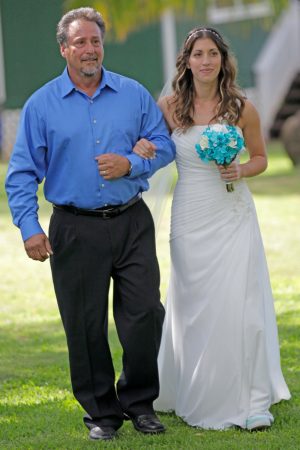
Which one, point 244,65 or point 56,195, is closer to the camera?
point 56,195

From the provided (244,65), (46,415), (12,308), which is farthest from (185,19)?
(46,415)

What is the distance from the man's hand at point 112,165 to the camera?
18.6 feet

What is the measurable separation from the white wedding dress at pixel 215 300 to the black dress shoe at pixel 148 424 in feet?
0.83

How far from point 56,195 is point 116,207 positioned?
1.02ft

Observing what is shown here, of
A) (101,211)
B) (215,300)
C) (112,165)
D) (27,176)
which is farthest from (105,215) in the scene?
(215,300)

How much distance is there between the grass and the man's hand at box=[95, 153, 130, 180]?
1.37m

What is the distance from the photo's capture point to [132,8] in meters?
23.7

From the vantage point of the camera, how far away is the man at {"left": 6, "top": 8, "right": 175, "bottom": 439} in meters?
5.77

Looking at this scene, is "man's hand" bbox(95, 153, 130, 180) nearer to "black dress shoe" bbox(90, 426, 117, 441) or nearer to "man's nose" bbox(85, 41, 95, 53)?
"man's nose" bbox(85, 41, 95, 53)

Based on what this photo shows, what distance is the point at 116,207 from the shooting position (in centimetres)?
585

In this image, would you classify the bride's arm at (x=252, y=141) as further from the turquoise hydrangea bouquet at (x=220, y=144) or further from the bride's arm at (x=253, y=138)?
the turquoise hydrangea bouquet at (x=220, y=144)

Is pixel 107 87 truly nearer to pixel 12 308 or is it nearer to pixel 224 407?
pixel 224 407

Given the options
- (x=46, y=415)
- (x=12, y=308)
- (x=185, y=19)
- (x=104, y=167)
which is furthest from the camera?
(x=185, y=19)

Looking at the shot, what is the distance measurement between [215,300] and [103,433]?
935 millimetres
